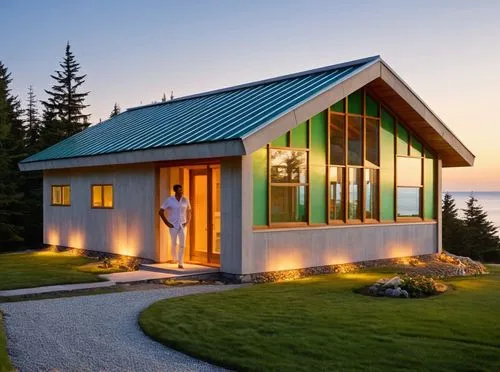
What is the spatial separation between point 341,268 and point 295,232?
75.2 inches

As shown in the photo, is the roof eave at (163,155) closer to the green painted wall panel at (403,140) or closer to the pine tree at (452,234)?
the green painted wall panel at (403,140)

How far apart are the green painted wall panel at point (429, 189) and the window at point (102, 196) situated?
8877mm

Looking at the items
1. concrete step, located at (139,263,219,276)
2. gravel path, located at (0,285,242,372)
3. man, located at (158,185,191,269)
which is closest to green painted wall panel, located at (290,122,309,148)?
man, located at (158,185,191,269)

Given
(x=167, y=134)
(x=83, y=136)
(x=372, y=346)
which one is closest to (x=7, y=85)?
(x=83, y=136)

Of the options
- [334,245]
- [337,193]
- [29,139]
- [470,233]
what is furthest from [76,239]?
[470,233]

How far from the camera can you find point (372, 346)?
23.0 ft

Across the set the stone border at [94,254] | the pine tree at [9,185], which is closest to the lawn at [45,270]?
the stone border at [94,254]

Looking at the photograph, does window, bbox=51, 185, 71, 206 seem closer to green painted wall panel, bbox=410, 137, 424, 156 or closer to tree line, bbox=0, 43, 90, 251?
tree line, bbox=0, 43, 90, 251

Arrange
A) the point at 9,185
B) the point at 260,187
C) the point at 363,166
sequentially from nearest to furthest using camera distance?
the point at 260,187 < the point at 363,166 < the point at 9,185

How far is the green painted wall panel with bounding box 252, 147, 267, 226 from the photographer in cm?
1298

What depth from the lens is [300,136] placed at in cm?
1398

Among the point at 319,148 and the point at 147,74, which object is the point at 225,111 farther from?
the point at 147,74

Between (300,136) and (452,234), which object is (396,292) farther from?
(452,234)

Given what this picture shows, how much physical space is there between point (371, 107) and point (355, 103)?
2.20 ft
